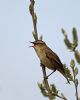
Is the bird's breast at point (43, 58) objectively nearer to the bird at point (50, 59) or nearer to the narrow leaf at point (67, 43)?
the bird at point (50, 59)

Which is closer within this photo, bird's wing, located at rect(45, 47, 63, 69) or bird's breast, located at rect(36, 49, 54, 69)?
bird's breast, located at rect(36, 49, 54, 69)

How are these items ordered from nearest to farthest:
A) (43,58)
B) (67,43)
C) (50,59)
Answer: (43,58)
(50,59)
(67,43)

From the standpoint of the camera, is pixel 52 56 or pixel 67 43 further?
pixel 67 43

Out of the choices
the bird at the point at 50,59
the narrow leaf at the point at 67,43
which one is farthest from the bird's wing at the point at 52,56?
the narrow leaf at the point at 67,43

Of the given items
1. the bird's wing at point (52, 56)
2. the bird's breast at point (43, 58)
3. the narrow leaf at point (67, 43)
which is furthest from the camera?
the narrow leaf at point (67, 43)

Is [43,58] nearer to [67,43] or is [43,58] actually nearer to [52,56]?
[52,56]

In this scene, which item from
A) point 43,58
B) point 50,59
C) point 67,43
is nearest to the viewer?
point 43,58

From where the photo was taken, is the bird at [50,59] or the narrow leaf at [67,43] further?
the narrow leaf at [67,43]

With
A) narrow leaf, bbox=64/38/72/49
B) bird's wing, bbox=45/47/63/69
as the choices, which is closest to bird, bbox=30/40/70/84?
bird's wing, bbox=45/47/63/69

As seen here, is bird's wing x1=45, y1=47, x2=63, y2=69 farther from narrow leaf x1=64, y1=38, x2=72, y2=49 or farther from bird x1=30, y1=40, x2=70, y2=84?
narrow leaf x1=64, y1=38, x2=72, y2=49

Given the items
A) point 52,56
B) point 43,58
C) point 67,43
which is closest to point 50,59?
point 52,56

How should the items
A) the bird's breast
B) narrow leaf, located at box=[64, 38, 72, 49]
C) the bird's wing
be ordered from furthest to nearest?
narrow leaf, located at box=[64, 38, 72, 49] → the bird's wing → the bird's breast

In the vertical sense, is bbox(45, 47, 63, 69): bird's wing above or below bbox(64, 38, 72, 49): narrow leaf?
below

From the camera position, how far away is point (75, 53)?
8.35 m
